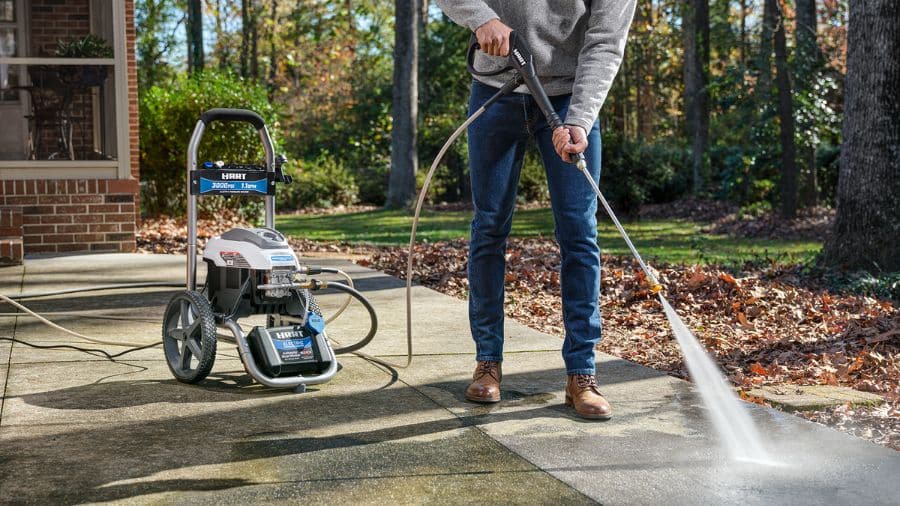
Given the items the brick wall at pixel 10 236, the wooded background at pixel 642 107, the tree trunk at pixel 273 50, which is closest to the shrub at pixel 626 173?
the wooded background at pixel 642 107

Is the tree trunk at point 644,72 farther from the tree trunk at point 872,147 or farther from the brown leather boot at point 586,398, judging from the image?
the brown leather boot at point 586,398

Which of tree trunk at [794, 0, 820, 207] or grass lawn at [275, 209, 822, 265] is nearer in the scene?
grass lawn at [275, 209, 822, 265]

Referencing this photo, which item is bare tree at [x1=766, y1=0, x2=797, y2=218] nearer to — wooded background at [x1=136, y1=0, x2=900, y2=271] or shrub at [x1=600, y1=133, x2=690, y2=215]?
wooded background at [x1=136, y1=0, x2=900, y2=271]

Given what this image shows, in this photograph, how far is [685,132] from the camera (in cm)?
2750

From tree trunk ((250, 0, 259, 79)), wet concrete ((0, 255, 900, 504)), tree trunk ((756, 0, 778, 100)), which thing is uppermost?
tree trunk ((250, 0, 259, 79))

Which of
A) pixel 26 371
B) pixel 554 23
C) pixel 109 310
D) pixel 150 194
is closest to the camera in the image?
pixel 554 23

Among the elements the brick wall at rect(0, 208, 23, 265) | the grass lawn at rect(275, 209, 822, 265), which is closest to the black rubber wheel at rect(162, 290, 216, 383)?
the brick wall at rect(0, 208, 23, 265)

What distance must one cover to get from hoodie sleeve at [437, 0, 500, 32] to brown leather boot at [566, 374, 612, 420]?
131 cm

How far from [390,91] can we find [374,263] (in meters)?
18.5

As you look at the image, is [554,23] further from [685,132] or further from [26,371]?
[685,132]

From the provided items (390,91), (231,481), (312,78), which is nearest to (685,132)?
(390,91)

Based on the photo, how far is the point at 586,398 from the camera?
377 cm

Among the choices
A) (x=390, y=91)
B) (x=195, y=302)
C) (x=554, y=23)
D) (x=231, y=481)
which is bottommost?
(x=231, y=481)

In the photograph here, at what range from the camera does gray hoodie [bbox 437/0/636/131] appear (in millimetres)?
3738
